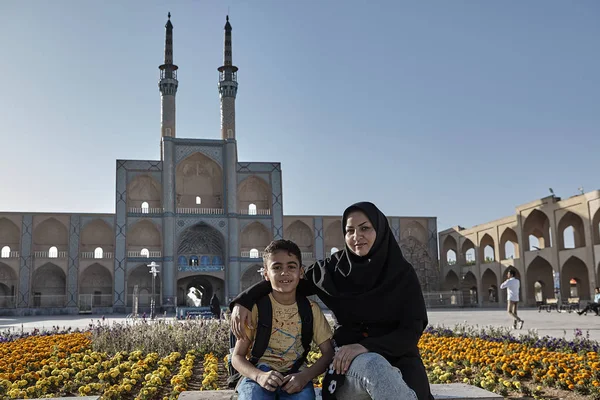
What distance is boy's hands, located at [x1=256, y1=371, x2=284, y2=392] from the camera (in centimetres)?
266

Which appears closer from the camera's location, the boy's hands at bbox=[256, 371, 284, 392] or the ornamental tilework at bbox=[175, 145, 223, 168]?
the boy's hands at bbox=[256, 371, 284, 392]

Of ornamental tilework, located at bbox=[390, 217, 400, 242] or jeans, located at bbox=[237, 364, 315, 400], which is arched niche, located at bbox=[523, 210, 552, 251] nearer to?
ornamental tilework, located at bbox=[390, 217, 400, 242]

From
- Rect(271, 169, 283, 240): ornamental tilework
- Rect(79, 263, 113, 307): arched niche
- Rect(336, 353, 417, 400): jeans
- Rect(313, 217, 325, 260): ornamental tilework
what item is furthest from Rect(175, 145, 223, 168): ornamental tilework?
Rect(336, 353, 417, 400): jeans

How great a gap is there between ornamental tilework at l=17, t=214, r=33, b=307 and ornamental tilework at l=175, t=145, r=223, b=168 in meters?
9.12

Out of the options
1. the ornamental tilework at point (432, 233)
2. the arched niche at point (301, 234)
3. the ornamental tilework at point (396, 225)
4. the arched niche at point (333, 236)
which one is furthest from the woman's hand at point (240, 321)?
the ornamental tilework at point (432, 233)

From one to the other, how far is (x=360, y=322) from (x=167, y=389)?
265cm

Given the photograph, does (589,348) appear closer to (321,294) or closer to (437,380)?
(437,380)

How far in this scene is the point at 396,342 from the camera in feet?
9.05

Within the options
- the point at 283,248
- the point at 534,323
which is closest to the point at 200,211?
the point at 534,323

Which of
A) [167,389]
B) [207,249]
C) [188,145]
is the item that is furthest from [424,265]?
[167,389]

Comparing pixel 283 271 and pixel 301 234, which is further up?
pixel 301 234

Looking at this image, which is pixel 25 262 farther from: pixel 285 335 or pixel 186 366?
pixel 285 335

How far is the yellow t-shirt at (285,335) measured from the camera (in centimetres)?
296

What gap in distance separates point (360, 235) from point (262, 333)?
690 mm
